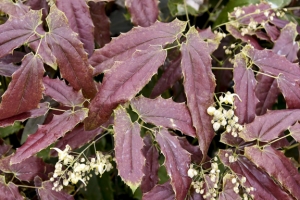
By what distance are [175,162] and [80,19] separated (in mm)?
460

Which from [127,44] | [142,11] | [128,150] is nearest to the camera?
[128,150]

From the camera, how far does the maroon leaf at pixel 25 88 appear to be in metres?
0.86

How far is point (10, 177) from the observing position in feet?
3.50

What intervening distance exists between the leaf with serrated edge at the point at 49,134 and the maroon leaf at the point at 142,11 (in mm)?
329

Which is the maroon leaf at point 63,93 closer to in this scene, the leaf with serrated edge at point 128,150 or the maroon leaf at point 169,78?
the leaf with serrated edge at point 128,150

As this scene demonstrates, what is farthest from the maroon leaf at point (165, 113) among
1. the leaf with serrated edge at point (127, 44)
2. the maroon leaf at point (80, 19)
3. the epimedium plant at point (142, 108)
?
the maroon leaf at point (80, 19)

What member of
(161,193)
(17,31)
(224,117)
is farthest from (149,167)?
→ (17,31)

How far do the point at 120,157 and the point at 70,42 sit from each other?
0.29m

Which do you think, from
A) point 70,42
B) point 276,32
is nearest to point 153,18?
point 70,42

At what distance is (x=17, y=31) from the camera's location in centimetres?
89

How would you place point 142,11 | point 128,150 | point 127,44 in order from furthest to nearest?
1. point 142,11
2. point 127,44
3. point 128,150

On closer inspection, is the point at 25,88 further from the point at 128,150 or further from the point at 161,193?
the point at 161,193

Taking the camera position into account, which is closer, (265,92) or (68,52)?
(68,52)

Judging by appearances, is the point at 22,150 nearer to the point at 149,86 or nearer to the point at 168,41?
the point at 168,41
